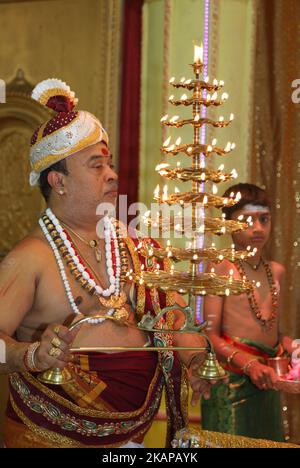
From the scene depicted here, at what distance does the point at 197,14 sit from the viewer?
3021 millimetres

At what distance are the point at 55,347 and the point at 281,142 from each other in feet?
6.58

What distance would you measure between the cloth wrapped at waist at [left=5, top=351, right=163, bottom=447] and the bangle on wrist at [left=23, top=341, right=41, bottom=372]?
267 mm

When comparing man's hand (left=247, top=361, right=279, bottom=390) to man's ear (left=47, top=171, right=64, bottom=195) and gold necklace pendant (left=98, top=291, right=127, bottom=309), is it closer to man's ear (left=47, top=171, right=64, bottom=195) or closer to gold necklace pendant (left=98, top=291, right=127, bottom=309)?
gold necklace pendant (left=98, top=291, right=127, bottom=309)

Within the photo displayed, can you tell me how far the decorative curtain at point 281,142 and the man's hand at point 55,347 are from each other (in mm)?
1874

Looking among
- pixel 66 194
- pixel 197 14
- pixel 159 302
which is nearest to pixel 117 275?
pixel 159 302

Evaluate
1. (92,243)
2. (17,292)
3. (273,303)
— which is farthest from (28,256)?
(273,303)

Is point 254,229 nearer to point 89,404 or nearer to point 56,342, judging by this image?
point 89,404

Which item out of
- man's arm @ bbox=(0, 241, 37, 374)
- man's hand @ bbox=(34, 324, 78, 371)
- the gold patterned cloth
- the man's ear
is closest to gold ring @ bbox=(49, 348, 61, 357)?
man's hand @ bbox=(34, 324, 78, 371)

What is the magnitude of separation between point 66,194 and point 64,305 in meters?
0.37

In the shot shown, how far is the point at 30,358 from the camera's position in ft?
5.40

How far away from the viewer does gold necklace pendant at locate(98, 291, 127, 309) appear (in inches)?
78.5
